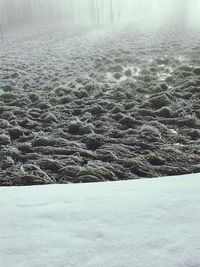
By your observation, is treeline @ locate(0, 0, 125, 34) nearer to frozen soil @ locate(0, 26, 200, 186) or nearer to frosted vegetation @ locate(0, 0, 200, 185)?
frosted vegetation @ locate(0, 0, 200, 185)

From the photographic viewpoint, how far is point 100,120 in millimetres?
6359

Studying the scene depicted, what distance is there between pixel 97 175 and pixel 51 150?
3.62 ft

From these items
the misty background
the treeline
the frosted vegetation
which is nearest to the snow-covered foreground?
the frosted vegetation

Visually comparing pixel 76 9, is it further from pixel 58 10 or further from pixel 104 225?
pixel 104 225

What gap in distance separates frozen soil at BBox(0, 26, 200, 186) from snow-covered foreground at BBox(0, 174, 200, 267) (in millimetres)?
938

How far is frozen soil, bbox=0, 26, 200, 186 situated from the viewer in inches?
185

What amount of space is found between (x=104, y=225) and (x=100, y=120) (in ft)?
12.0

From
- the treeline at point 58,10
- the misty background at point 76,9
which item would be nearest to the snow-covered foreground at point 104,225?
the treeline at point 58,10

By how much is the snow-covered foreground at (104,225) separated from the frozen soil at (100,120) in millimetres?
938

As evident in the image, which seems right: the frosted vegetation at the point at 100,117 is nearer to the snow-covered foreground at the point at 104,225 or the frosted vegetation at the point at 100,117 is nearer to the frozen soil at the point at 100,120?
the frozen soil at the point at 100,120

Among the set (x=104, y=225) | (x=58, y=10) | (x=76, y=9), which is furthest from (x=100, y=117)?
(x=76, y=9)

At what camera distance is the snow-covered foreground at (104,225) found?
2420 millimetres

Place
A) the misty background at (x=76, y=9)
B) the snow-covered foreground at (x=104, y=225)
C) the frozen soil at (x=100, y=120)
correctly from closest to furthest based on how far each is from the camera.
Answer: the snow-covered foreground at (x=104, y=225)
the frozen soil at (x=100, y=120)
the misty background at (x=76, y=9)

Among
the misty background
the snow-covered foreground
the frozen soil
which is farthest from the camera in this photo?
the misty background
